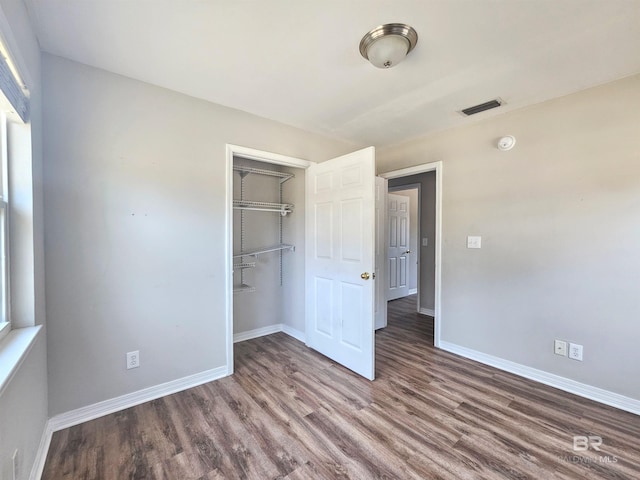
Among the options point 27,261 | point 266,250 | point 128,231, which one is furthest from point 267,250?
point 27,261

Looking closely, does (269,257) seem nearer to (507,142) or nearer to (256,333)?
(256,333)

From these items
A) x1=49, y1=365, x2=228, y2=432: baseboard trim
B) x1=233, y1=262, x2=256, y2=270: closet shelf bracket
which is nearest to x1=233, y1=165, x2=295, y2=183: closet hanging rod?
x1=233, y1=262, x2=256, y2=270: closet shelf bracket

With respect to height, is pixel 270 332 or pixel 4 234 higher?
Result: pixel 4 234

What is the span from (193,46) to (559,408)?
3.62 m

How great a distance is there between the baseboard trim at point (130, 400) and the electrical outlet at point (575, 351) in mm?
2970

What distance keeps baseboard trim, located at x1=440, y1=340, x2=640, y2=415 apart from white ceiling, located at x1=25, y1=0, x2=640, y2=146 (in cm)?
239

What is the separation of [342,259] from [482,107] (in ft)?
6.28

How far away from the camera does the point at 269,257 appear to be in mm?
3641

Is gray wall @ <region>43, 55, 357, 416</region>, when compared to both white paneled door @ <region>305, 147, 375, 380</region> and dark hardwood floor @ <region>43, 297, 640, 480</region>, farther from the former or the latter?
white paneled door @ <region>305, 147, 375, 380</region>

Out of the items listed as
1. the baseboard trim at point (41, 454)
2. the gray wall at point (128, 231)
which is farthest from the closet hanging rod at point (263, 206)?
the baseboard trim at point (41, 454)

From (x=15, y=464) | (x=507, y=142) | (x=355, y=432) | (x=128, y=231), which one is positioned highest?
(x=507, y=142)

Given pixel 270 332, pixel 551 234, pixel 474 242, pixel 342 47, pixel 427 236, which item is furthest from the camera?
pixel 427 236

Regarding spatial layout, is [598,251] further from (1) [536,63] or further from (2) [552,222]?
(1) [536,63]

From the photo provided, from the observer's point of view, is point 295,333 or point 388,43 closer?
point 388,43
